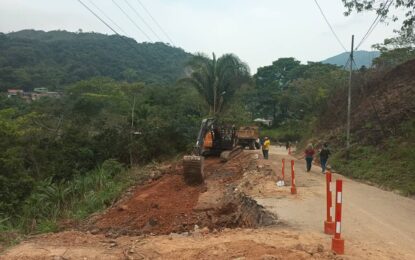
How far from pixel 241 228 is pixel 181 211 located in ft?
15.5

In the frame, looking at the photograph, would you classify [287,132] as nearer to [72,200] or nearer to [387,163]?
[387,163]

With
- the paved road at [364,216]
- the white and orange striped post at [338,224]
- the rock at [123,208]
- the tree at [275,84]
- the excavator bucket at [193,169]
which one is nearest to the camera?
the white and orange striped post at [338,224]

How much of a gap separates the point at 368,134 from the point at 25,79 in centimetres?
7825

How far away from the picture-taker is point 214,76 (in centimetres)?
4312

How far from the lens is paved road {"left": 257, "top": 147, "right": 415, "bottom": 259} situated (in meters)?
8.41

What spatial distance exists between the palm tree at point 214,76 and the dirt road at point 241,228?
24.4 meters

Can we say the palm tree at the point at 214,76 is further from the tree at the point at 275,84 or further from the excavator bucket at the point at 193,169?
the tree at the point at 275,84

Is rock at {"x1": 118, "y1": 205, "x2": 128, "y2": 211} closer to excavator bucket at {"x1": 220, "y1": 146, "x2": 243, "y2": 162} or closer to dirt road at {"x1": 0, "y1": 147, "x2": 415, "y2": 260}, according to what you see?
dirt road at {"x1": 0, "y1": 147, "x2": 415, "y2": 260}

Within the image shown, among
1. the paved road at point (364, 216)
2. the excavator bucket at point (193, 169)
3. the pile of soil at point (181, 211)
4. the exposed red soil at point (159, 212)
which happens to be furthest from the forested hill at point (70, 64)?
the paved road at point (364, 216)

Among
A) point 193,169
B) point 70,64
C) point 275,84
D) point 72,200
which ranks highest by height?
point 70,64

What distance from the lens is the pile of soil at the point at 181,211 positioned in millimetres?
12040

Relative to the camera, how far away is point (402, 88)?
28344 millimetres

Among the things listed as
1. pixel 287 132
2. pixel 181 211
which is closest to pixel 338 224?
pixel 181 211

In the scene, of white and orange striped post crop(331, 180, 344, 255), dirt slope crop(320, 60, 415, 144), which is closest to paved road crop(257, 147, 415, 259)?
white and orange striped post crop(331, 180, 344, 255)
